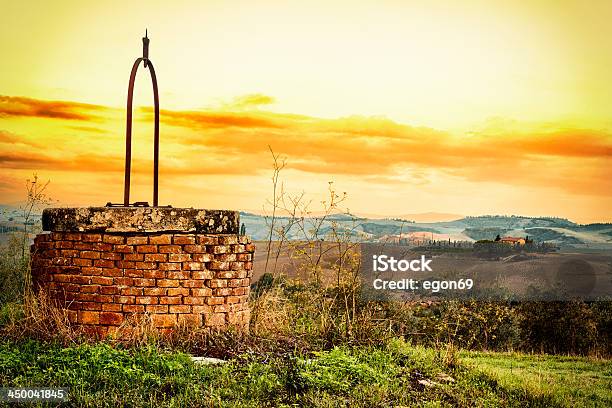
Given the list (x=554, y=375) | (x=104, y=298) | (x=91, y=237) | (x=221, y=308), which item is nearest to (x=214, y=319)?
(x=221, y=308)

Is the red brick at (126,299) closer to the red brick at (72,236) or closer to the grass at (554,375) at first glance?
the red brick at (72,236)

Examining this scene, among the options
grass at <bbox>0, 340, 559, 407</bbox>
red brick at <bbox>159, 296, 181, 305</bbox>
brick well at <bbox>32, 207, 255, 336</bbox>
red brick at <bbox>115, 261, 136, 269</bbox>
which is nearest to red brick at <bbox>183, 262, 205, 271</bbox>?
brick well at <bbox>32, 207, 255, 336</bbox>

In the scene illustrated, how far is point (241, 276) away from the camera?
750cm

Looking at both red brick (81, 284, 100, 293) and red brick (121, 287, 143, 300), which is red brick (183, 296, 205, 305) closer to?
red brick (121, 287, 143, 300)

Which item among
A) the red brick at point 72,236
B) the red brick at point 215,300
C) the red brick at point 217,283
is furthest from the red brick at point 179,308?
the red brick at point 72,236

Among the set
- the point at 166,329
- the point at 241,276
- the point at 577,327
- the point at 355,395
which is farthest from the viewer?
the point at 577,327

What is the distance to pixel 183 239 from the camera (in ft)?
23.4

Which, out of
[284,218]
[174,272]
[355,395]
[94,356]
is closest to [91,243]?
[174,272]

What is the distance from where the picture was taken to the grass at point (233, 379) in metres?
5.20

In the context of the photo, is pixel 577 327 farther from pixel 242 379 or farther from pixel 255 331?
pixel 242 379

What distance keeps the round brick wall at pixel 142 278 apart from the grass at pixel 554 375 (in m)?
3.20

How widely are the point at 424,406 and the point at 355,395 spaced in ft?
2.15

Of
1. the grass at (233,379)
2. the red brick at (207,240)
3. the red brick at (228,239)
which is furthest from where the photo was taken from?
the red brick at (228,239)

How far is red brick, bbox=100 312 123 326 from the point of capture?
22.9 feet
